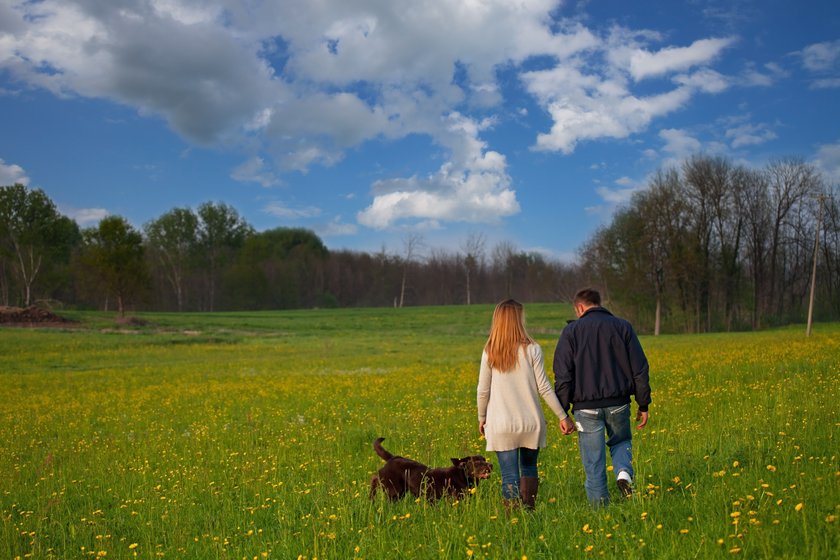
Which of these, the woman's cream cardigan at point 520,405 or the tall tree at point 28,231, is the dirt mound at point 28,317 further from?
the woman's cream cardigan at point 520,405

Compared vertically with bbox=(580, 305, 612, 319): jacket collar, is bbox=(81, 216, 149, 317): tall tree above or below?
above

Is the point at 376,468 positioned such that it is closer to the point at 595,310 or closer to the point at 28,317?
the point at 595,310

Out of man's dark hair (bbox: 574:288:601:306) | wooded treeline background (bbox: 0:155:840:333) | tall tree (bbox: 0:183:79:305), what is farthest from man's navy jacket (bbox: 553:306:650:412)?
tall tree (bbox: 0:183:79:305)

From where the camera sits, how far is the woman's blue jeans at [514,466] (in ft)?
18.9

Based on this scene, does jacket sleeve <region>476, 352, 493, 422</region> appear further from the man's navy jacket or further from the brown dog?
the man's navy jacket

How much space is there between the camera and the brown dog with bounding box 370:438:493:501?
5941mm

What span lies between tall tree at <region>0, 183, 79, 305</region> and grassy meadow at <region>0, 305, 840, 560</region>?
5863 cm

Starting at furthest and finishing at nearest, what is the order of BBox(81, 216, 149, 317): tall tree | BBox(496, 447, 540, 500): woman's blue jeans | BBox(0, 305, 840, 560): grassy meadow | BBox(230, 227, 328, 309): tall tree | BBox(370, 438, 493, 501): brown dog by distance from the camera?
BBox(230, 227, 328, 309): tall tree
BBox(81, 216, 149, 317): tall tree
BBox(370, 438, 493, 501): brown dog
BBox(496, 447, 540, 500): woman's blue jeans
BBox(0, 305, 840, 560): grassy meadow

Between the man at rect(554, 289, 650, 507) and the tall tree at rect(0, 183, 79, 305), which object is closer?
the man at rect(554, 289, 650, 507)

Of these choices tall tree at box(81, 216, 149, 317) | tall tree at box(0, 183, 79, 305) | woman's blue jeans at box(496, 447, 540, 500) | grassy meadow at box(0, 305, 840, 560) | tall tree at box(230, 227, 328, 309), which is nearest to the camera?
grassy meadow at box(0, 305, 840, 560)

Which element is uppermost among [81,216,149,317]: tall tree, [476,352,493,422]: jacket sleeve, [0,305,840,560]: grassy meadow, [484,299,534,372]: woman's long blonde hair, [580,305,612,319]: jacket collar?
[81,216,149,317]: tall tree

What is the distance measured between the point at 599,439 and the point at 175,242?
351 ft

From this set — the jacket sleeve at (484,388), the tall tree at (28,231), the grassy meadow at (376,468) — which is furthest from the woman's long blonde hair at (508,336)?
the tall tree at (28,231)

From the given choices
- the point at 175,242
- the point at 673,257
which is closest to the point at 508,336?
the point at 673,257
